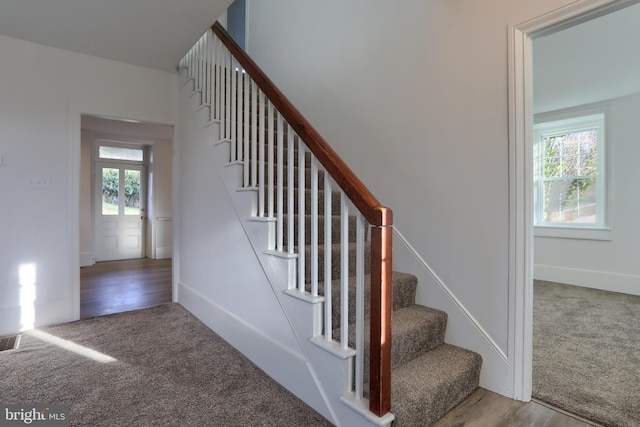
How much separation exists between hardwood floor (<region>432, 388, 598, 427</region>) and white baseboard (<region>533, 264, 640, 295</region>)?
3376 mm

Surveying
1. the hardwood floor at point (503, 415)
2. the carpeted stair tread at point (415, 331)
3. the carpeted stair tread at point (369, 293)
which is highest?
the carpeted stair tread at point (369, 293)

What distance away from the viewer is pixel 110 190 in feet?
20.0

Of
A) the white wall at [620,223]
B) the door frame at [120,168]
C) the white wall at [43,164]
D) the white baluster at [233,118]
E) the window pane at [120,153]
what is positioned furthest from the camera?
the window pane at [120,153]

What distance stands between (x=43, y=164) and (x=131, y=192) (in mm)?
3785

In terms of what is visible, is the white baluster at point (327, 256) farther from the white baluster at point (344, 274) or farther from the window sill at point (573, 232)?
the window sill at point (573, 232)

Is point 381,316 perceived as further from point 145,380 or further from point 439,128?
point 145,380

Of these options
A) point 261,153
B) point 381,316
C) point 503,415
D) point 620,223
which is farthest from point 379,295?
point 620,223

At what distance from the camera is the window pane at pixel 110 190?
237 inches

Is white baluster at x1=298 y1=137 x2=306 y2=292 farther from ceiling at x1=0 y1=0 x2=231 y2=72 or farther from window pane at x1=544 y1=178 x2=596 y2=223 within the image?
window pane at x1=544 y1=178 x2=596 y2=223

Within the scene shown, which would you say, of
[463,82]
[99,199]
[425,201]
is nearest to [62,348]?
[425,201]

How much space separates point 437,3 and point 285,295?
212 cm

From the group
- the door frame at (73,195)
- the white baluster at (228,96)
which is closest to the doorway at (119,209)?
the door frame at (73,195)

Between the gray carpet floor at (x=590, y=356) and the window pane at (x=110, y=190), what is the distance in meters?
6.75

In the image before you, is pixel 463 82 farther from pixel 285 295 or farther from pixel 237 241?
pixel 237 241
